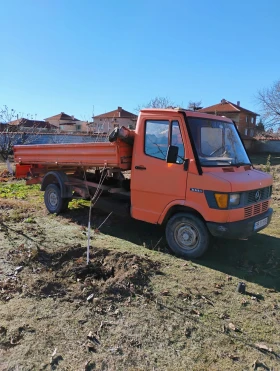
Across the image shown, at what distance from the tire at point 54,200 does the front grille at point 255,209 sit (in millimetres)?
4512

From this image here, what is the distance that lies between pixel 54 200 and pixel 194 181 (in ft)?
14.0

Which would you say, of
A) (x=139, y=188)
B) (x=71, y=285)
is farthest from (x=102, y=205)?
(x=71, y=285)

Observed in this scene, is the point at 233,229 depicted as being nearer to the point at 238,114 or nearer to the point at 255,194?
the point at 255,194

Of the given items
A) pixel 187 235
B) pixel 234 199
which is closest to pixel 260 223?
pixel 234 199

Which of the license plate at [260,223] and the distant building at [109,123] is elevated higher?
the distant building at [109,123]

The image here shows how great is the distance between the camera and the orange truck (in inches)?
193

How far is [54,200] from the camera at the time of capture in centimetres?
795

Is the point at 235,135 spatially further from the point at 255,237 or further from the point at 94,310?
the point at 94,310

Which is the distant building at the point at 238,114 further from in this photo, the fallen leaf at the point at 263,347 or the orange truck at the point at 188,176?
the fallen leaf at the point at 263,347

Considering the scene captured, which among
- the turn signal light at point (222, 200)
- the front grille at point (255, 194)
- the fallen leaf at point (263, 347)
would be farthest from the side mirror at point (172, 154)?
the fallen leaf at point (263, 347)

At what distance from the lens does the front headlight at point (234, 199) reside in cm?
479

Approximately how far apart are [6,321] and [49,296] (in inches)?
24.0

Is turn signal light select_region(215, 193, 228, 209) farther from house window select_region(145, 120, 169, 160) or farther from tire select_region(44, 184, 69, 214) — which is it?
tire select_region(44, 184, 69, 214)

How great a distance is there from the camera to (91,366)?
2.75 meters
